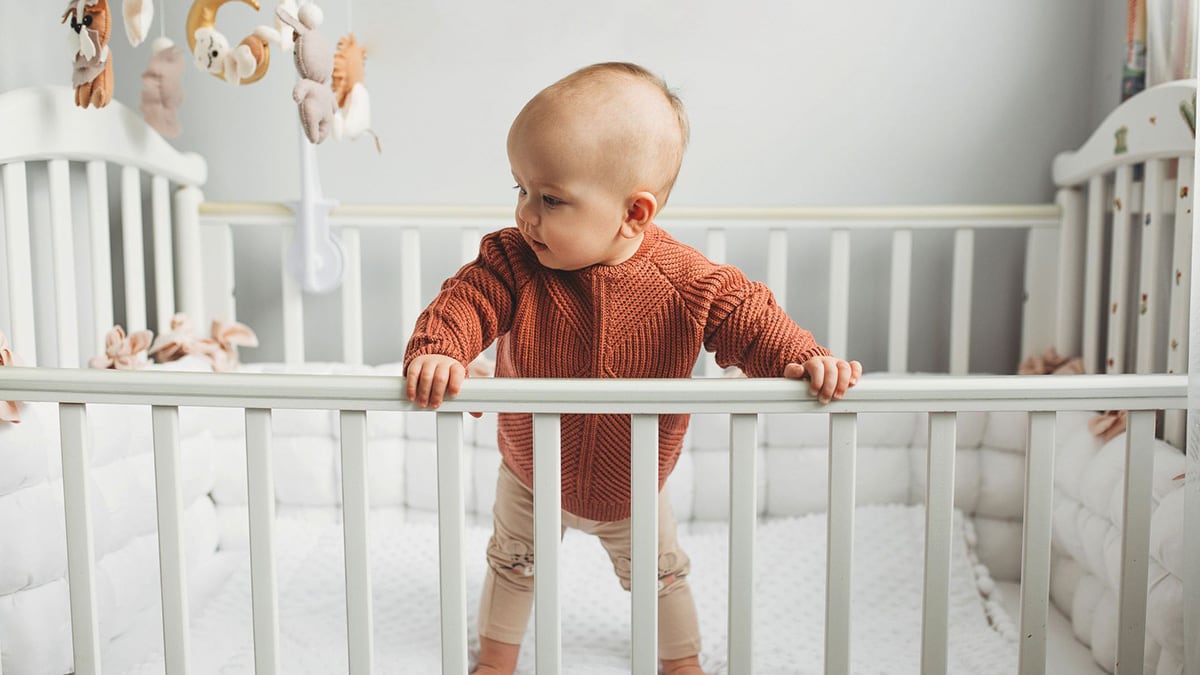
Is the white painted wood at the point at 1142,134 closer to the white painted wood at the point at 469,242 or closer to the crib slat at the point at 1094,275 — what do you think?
the crib slat at the point at 1094,275

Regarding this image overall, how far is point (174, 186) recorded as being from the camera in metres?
1.79

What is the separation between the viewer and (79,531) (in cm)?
84

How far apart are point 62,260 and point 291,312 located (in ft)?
1.23

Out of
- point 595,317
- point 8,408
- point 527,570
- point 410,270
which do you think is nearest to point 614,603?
point 527,570

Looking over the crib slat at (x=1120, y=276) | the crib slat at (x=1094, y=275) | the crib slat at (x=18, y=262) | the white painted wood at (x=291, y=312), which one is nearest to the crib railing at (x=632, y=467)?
the crib slat at (x=18, y=262)

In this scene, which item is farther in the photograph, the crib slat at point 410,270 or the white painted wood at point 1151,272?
the crib slat at point 410,270

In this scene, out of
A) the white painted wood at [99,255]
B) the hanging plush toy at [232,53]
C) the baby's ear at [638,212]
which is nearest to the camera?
the baby's ear at [638,212]

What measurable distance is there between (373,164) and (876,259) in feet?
2.96

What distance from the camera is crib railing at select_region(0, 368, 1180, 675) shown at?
2.69 feet

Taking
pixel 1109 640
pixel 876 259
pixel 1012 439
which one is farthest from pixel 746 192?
pixel 1109 640

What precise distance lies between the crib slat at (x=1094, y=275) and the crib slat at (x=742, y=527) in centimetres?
94

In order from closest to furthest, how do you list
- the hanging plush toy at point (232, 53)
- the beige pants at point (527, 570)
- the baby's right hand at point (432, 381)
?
1. the baby's right hand at point (432, 381)
2. the beige pants at point (527, 570)
3. the hanging plush toy at point (232, 53)

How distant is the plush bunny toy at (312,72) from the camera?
51.9 inches

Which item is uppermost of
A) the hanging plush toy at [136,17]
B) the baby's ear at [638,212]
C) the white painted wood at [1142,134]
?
the hanging plush toy at [136,17]
